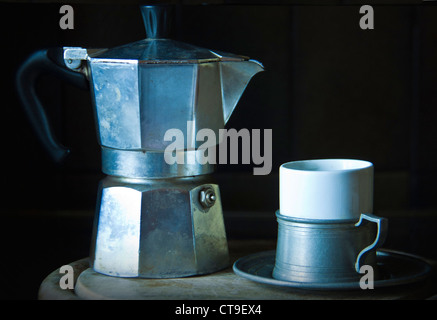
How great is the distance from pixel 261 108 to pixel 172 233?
0.36m

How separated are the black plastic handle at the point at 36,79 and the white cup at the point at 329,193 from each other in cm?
31

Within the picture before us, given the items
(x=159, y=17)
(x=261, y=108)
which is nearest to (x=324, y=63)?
(x=261, y=108)

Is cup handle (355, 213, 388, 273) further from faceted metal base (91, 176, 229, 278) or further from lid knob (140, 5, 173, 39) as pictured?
lid knob (140, 5, 173, 39)

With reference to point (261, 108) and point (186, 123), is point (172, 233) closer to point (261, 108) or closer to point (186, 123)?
point (186, 123)

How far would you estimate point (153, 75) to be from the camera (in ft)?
2.72

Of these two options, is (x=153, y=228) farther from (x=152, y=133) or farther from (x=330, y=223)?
(x=330, y=223)

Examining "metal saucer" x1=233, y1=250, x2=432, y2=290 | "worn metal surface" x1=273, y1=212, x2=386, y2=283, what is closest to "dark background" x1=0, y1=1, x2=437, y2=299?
"metal saucer" x1=233, y1=250, x2=432, y2=290

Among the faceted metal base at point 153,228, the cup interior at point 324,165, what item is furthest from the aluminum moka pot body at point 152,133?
the cup interior at point 324,165

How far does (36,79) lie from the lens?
0.92 metres

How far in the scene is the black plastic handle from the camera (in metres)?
0.90

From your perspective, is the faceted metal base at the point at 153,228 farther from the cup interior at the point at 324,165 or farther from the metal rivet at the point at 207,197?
the cup interior at the point at 324,165

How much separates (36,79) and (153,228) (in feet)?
0.84

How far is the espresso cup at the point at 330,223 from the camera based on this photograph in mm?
800
